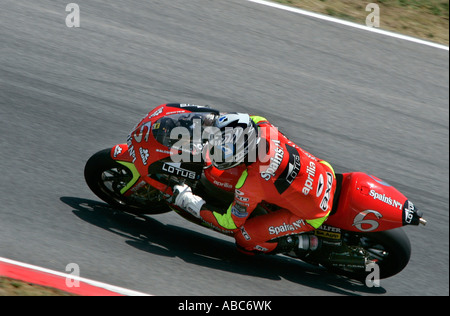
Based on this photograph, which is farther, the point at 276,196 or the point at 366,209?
the point at 366,209

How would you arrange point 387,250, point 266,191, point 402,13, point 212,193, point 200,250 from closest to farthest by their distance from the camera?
point 266,191 → point 212,193 → point 387,250 → point 200,250 → point 402,13

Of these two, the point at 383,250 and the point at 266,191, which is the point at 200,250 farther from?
the point at 383,250

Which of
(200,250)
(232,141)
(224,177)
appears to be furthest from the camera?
(200,250)

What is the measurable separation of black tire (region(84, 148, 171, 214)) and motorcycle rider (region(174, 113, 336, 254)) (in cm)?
58

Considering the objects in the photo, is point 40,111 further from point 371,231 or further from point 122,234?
point 371,231

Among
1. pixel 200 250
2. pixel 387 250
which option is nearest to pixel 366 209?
pixel 387 250

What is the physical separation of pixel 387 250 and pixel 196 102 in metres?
3.32

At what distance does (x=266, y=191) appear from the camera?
5.58 metres

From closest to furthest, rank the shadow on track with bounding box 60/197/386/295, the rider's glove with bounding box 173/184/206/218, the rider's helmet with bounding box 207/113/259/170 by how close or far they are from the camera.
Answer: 1. the rider's helmet with bounding box 207/113/259/170
2. the rider's glove with bounding box 173/184/206/218
3. the shadow on track with bounding box 60/197/386/295

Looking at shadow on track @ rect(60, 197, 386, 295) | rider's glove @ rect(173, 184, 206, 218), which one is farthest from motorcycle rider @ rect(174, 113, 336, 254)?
shadow on track @ rect(60, 197, 386, 295)

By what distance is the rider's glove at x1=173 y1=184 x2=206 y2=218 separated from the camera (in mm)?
5621

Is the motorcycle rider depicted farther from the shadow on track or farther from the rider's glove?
the shadow on track
